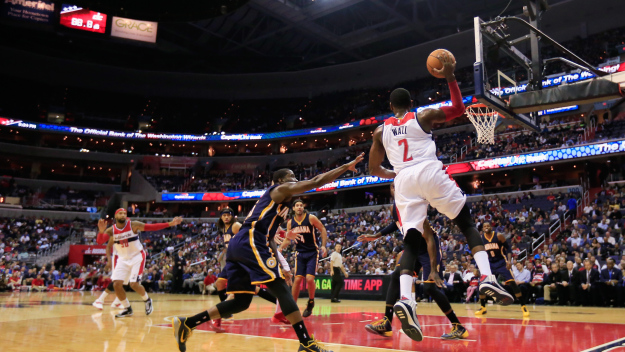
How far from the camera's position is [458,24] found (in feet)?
122

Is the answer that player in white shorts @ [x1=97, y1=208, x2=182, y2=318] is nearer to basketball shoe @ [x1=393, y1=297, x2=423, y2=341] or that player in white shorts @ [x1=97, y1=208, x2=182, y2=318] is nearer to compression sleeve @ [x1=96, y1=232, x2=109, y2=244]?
compression sleeve @ [x1=96, y1=232, x2=109, y2=244]

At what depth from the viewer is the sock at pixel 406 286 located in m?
4.61

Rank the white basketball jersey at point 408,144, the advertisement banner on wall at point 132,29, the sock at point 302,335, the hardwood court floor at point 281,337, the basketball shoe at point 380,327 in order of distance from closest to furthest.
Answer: the sock at point 302,335
the white basketball jersey at point 408,144
the hardwood court floor at point 281,337
the basketball shoe at point 380,327
the advertisement banner on wall at point 132,29

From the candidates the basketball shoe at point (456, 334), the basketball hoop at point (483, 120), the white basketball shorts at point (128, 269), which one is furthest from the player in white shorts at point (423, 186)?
the basketball hoop at point (483, 120)

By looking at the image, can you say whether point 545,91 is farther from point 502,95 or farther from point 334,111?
point 334,111

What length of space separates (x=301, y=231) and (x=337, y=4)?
86.8ft

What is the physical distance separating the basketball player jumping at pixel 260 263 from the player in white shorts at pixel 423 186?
613 mm

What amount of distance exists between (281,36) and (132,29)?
47.6 feet

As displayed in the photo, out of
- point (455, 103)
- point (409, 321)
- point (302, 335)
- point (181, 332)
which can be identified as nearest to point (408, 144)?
point (455, 103)

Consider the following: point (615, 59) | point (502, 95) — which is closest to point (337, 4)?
point (615, 59)

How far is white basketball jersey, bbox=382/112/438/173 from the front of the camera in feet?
16.1

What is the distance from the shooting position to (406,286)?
4672 mm

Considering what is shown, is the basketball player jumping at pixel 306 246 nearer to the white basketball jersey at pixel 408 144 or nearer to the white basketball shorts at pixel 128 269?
the white basketball shorts at pixel 128 269

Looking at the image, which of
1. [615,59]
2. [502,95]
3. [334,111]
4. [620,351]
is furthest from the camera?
[334,111]
